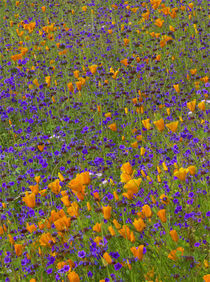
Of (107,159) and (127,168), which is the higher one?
(107,159)

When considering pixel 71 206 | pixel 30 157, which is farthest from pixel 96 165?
pixel 71 206

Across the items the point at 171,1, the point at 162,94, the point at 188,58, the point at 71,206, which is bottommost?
the point at 71,206

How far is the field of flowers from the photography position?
7.22 feet

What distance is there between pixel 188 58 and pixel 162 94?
4.17ft

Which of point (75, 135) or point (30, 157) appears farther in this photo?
point (75, 135)

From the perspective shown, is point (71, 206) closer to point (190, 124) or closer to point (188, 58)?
point (190, 124)

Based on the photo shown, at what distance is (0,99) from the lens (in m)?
5.51

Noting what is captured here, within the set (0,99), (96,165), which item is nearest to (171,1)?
(0,99)

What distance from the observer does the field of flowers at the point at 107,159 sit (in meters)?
2.20

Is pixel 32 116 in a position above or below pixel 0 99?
below

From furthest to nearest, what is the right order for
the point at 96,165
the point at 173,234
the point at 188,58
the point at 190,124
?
the point at 188,58, the point at 190,124, the point at 96,165, the point at 173,234

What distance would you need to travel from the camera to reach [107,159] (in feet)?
12.9

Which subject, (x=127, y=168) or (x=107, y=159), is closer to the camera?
(x=127, y=168)

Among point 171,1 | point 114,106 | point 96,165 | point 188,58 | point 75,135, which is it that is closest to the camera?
point 96,165
